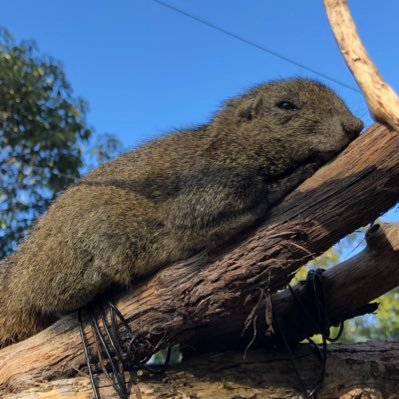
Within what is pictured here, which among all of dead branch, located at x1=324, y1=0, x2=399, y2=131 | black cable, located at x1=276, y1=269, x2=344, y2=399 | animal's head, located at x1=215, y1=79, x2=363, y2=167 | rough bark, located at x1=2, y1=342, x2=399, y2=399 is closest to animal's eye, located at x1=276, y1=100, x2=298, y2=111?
animal's head, located at x1=215, y1=79, x2=363, y2=167

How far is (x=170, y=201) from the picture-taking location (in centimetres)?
431

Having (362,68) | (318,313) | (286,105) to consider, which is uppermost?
(286,105)

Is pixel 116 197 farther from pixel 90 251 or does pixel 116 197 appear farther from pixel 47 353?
pixel 47 353

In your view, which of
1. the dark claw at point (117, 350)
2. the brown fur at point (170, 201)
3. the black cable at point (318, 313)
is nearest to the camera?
the dark claw at point (117, 350)

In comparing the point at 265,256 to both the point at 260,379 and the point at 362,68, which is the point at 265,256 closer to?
the point at 260,379

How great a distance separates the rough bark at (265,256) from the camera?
336cm

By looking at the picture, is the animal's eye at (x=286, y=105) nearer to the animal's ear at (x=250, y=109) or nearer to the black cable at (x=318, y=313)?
the animal's ear at (x=250, y=109)

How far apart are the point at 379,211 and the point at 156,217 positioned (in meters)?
1.67

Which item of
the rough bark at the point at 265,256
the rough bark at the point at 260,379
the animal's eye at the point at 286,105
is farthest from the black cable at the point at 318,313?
the animal's eye at the point at 286,105

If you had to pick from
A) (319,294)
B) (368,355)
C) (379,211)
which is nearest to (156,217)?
(319,294)

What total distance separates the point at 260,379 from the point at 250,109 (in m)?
2.15

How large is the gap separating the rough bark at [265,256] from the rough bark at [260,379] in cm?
27

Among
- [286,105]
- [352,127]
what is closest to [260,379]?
[352,127]

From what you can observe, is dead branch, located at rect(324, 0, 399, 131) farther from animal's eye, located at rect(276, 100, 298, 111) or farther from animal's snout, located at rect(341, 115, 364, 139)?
animal's eye, located at rect(276, 100, 298, 111)
